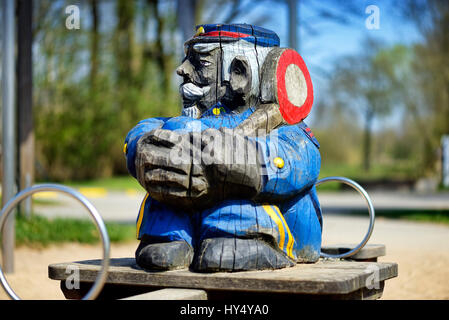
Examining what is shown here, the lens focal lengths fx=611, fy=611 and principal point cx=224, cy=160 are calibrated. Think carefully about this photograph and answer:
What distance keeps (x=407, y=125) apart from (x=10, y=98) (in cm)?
2433

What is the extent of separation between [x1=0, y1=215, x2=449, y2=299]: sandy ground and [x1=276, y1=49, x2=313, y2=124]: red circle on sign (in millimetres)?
2349

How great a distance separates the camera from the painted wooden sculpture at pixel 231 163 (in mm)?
2650

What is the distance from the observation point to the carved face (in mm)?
3010

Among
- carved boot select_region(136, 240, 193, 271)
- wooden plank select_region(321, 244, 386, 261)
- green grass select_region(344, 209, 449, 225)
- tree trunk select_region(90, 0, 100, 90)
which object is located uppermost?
tree trunk select_region(90, 0, 100, 90)

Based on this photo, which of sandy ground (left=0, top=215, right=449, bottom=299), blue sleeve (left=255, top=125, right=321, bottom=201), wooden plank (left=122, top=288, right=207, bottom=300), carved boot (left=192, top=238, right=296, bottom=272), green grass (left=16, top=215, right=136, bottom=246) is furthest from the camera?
green grass (left=16, top=215, right=136, bottom=246)

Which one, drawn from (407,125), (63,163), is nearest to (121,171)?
(63,163)

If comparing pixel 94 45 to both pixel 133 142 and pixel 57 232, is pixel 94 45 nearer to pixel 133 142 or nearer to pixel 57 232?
pixel 57 232

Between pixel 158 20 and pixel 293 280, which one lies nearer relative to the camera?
pixel 293 280

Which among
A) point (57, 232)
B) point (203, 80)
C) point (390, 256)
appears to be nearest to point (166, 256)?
point (203, 80)

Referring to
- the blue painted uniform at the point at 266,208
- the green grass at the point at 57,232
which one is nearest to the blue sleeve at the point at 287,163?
the blue painted uniform at the point at 266,208

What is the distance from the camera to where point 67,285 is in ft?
9.51

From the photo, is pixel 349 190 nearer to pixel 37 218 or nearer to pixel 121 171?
pixel 121 171

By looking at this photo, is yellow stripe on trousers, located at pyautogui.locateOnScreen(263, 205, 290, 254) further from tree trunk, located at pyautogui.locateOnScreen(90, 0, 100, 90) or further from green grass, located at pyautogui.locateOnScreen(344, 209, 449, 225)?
tree trunk, located at pyautogui.locateOnScreen(90, 0, 100, 90)

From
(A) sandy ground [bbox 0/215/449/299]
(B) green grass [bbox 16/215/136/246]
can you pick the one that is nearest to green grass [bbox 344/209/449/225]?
(A) sandy ground [bbox 0/215/449/299]
